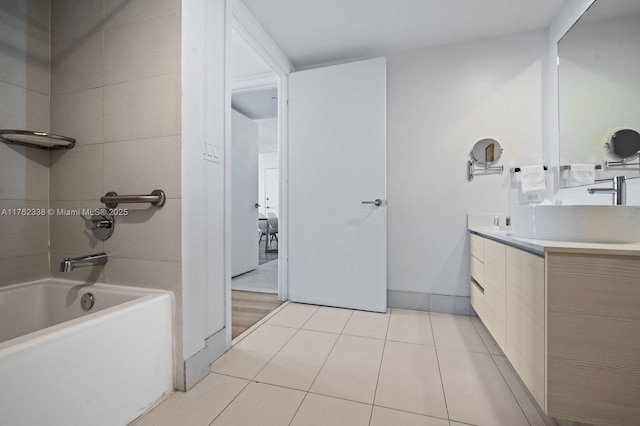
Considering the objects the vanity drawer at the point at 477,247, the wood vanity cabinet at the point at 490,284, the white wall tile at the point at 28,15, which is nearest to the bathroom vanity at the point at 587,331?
the wood vanity cabinet at the point at 490,284

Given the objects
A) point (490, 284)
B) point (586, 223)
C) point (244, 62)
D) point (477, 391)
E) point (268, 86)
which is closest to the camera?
point (586, 223)

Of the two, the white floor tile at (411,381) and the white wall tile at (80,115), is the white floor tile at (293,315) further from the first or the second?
the white wall tile at (80,115)

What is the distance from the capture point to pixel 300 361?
5.03 ft

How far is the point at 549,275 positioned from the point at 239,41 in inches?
101

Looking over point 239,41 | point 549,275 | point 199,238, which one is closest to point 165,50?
point 199,238

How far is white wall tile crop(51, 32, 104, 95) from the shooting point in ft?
4.73

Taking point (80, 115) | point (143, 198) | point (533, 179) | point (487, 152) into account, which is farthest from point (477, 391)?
point (80, 115)

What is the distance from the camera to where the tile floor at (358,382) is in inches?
44.1

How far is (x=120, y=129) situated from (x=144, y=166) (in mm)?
258

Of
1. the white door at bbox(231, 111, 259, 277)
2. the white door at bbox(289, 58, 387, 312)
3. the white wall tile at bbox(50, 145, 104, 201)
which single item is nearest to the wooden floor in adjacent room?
the white door at bbox(289, 58, 387, 312)

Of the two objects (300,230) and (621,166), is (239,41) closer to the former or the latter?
(300,230)

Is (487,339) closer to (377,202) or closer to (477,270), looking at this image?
(477,270)

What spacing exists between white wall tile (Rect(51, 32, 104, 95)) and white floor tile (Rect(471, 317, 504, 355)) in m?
2.71

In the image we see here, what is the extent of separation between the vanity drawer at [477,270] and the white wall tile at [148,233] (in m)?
1.84
